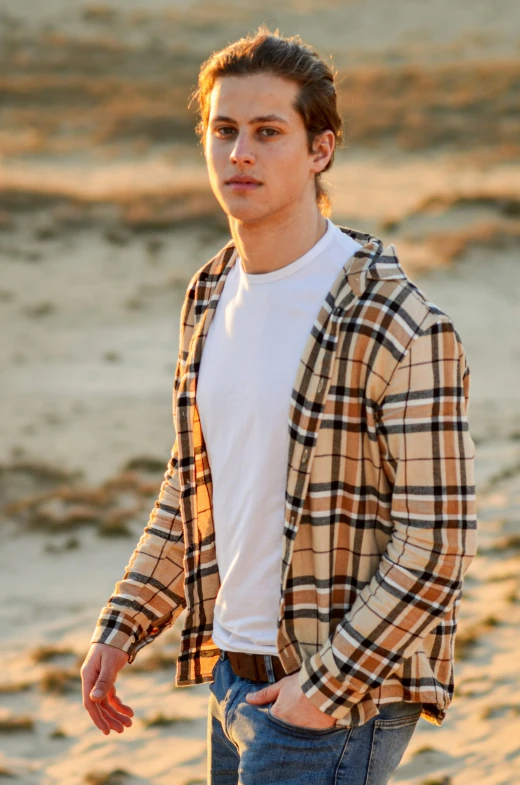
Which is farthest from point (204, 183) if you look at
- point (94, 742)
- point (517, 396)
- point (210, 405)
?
point (210, 405)

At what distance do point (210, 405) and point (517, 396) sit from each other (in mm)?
10144

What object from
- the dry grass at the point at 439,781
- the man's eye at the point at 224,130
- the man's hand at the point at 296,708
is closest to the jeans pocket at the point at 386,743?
the man's hand at the point at 296,708

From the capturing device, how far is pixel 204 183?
21.8m

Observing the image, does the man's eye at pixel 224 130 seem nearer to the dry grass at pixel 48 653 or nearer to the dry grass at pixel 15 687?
the dry grass at pixel 15 687

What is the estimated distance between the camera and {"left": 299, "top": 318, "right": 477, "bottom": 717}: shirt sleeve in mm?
2057

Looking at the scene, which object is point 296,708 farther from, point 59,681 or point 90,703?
point 59,681

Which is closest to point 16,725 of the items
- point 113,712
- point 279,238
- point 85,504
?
point 85,504

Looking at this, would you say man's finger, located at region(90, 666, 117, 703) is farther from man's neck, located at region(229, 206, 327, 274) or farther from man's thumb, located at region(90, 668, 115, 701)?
man's neck, located at region(229, 206, 327, 274)

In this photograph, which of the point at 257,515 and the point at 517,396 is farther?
the point at 517,396

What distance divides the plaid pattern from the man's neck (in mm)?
123

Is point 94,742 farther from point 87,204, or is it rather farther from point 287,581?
point 87,204

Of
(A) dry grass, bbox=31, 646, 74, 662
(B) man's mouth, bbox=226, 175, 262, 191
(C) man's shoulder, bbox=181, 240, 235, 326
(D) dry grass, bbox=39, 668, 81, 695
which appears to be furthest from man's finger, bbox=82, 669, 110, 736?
(A) dry grass, bbox=31, 646, 74, 662

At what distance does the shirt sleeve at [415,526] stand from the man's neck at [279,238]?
0.40m

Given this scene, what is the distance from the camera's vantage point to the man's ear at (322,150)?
2.37 meters
